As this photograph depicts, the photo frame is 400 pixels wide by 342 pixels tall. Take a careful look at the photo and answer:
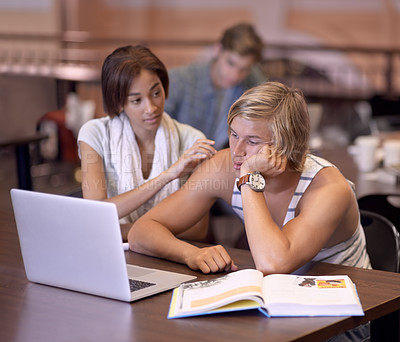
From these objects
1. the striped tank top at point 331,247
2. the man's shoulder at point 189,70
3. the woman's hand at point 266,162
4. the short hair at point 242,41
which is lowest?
the striped tank top at point 331,247

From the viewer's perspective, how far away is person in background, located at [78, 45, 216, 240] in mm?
2098

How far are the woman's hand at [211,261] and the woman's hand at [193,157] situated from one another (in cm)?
39

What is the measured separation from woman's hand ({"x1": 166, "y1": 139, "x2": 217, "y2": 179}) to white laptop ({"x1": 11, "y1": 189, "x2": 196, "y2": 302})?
495mm

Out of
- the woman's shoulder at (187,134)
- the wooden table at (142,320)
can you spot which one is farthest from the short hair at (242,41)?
the wooden table at (142,320)

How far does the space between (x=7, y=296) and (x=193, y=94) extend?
2.00m

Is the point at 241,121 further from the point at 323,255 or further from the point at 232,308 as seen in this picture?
the point at 232,308

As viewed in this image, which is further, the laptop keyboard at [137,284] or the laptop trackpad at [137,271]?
the laptop trackpad at [137,271]

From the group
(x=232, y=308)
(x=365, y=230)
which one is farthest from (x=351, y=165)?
(x=232, y=308)

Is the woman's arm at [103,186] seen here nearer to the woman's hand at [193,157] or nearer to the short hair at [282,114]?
the woman's hand at [193,157]

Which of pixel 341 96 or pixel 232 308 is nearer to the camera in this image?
pixel 232 308

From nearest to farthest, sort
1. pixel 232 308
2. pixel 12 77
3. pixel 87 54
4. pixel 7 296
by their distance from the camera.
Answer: pixel 232 308 < pixel 7 296 < pixel 12 77 < pixel 87 54

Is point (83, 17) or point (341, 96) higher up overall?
point (83, 17)

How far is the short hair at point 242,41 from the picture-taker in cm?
327

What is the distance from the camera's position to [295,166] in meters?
1.75
